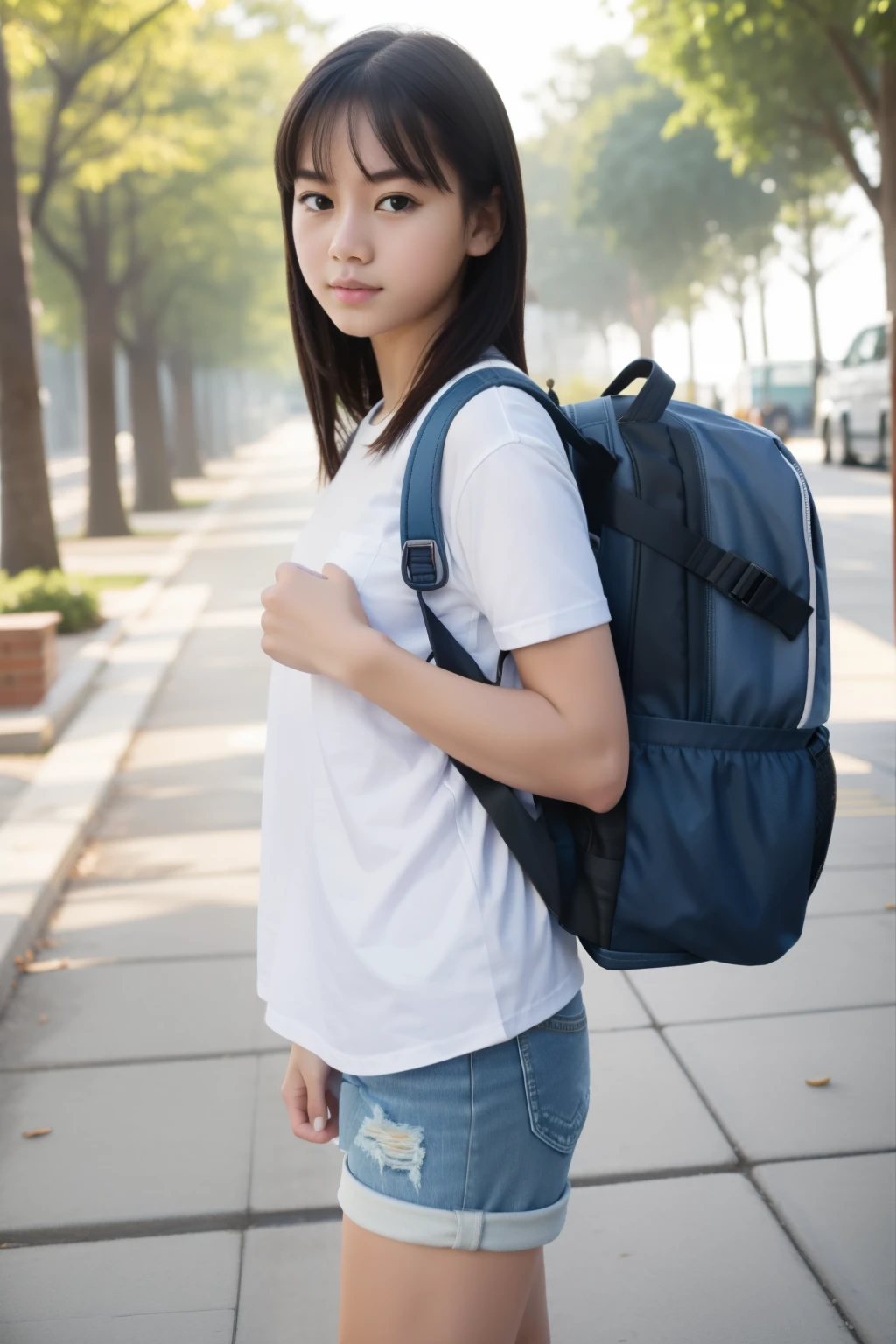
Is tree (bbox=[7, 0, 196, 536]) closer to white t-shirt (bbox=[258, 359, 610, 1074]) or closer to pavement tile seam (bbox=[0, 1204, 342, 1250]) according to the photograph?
pavement tile seam (bbox=[0, 1204, 342, 1250])

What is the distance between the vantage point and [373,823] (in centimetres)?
148

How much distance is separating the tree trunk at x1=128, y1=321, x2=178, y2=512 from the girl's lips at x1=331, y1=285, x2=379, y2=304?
2212 cm

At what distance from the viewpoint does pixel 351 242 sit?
1.48m

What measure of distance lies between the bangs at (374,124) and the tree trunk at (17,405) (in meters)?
9.91

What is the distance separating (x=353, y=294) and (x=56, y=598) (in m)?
9.26

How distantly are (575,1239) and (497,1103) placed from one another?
1.56 metres

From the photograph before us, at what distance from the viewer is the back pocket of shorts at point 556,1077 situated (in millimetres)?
1467

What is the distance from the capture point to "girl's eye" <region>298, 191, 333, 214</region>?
5.05 feet

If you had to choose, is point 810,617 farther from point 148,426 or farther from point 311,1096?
point 148,426

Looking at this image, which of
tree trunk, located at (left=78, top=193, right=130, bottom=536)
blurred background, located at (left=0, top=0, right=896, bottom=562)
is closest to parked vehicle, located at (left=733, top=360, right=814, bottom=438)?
blurred background, located at (left=0, top=0, right=896, bottom=562)

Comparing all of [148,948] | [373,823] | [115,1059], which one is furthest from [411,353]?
[148,948]

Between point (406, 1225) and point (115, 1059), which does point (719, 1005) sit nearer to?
point (115, 1059)

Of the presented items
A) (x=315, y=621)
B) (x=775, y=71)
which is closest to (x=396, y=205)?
(x=315, y=621)

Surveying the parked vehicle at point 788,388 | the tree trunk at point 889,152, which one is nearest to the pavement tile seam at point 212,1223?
the tree trunk at point 889,152
